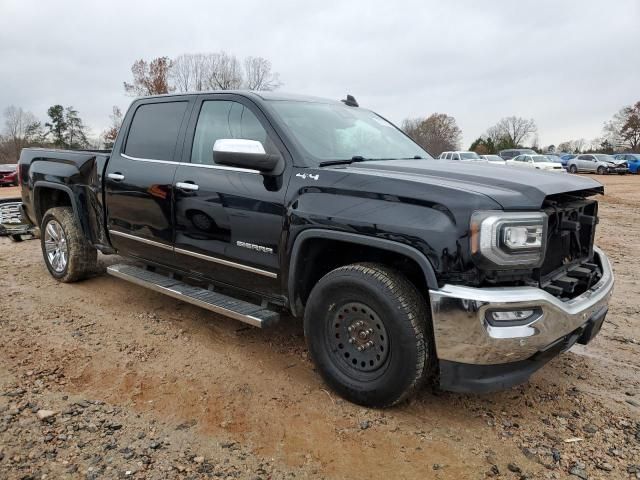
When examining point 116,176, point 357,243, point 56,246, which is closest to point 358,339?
point 357,243

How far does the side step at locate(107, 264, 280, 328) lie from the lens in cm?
332

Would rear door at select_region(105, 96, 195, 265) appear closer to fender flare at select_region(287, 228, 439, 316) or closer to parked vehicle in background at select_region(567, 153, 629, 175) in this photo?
fender flare at select_region(287, 228, 439, 316)

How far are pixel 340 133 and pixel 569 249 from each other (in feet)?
5.84

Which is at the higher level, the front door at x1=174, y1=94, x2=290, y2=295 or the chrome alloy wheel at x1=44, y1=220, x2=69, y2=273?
the front door at x1=174, y1=94, x2=290, y2=295

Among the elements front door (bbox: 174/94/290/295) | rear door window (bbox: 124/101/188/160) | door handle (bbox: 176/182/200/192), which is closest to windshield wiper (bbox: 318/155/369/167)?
front door (bbox: 174/94/290/295)

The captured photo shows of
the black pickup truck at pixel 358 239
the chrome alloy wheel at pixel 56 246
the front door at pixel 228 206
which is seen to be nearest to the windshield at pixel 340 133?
the black pickup truck at pixel 358 239

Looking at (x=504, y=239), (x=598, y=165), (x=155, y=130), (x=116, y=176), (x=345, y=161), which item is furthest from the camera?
(x=598, y=165)

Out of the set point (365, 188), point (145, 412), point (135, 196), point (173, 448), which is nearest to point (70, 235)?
point (135, 196)

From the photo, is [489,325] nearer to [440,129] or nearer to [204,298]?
[204,298]

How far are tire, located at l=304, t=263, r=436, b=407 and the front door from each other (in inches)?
19.3

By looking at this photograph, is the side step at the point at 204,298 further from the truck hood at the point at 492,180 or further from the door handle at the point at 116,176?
the truck hood at the point at 492,180

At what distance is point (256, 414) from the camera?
2.94 m

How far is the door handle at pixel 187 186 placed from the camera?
371cm

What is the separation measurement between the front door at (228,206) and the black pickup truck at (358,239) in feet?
0.04
